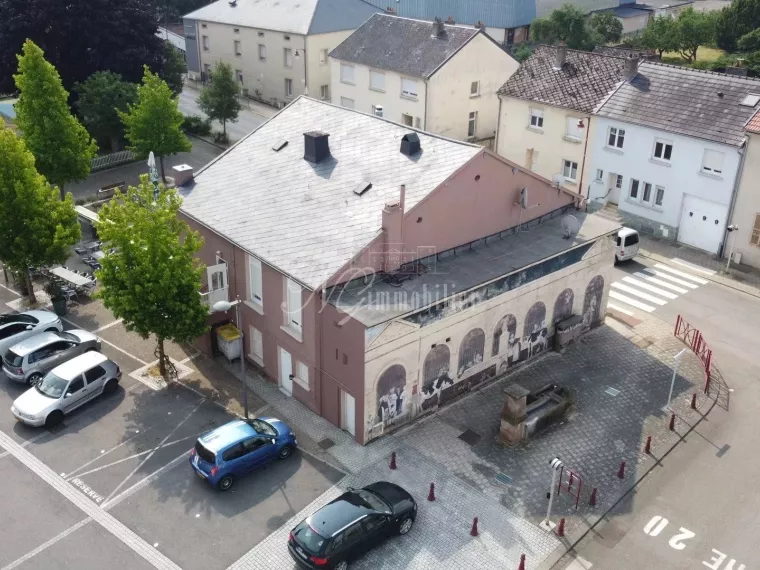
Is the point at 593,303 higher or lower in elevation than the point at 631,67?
lower

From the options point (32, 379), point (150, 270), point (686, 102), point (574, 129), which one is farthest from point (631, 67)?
point (32, 379)

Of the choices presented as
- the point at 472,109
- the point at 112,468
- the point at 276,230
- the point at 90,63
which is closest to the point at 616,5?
the point at 472,109

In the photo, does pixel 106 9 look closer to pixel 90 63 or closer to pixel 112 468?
pixel 90 63

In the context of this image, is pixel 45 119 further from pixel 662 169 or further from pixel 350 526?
A: pixel 662 169

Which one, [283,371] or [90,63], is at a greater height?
[90,63]

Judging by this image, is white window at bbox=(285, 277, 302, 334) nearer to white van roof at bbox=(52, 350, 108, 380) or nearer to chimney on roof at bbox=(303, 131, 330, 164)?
chimney on roof at bbox=(303, 131, 330, 164)

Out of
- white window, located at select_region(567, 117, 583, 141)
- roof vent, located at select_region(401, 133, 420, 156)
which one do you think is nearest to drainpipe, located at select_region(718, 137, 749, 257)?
white window, located at select_region(567, 117, 583, 141)
